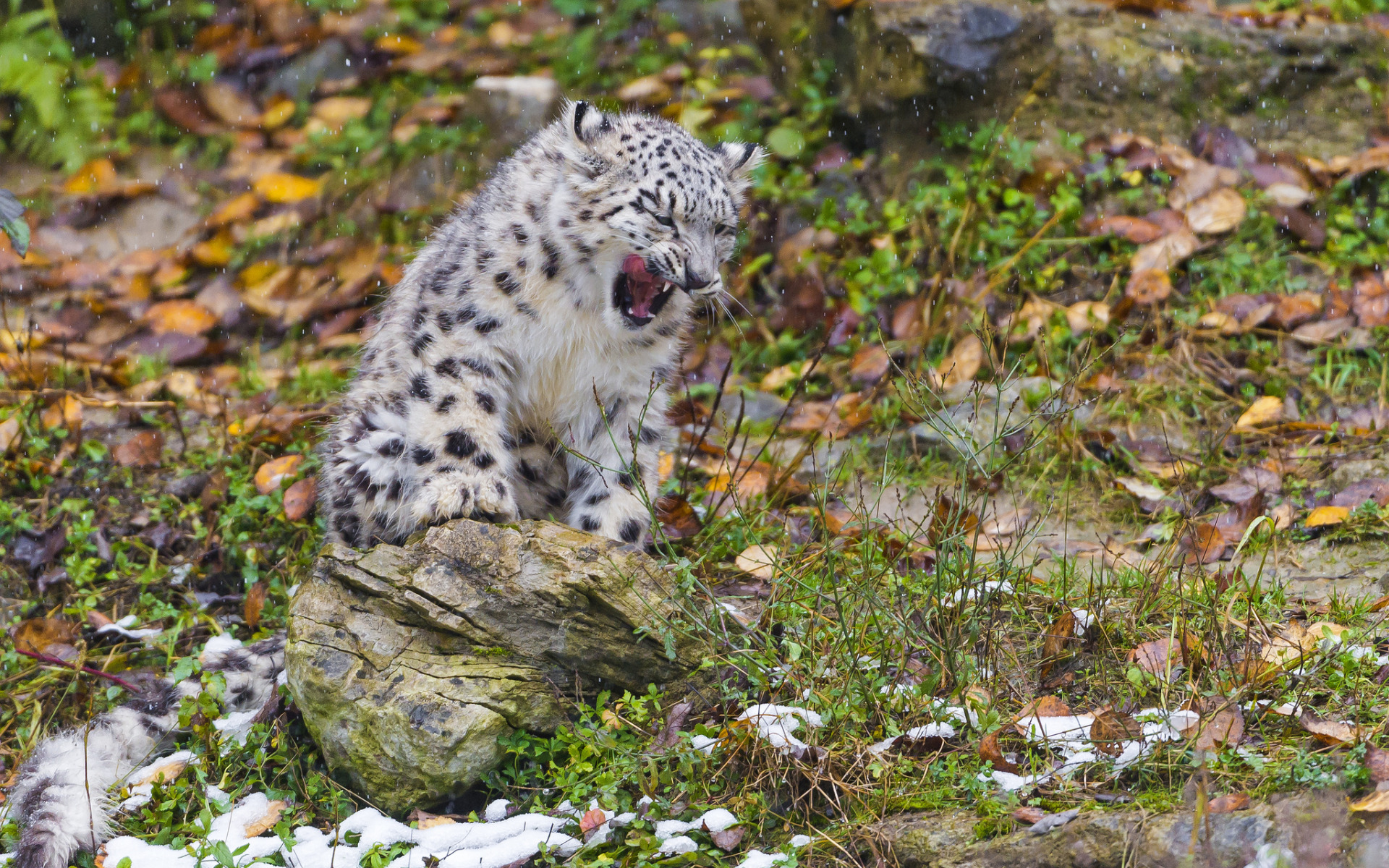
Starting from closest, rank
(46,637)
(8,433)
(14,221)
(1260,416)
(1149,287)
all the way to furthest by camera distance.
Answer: (14,221) → (46,637) → (1260,416) → (8,433) → (1149,287)

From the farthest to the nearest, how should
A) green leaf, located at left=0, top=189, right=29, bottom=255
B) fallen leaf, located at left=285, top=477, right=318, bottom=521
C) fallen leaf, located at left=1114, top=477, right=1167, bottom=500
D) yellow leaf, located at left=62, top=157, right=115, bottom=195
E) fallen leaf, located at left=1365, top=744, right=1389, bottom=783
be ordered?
yellow leaf, located at left=62, top=157, right=115, bottom=195
fallen leaf, located at left=285, top=477, right=318, bottom=521
fallen leaf, located at left=1114, top=477, right=1167, bottom=500
green leaf, located at left=0, top=189, right=29, bottom=255
fallen leaf, located at left=1365, top=744, right=1389, bottom=783

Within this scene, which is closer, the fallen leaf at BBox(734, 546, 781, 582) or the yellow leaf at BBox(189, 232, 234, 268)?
the fallen leaf at BBox(734, 546, 781, 582)

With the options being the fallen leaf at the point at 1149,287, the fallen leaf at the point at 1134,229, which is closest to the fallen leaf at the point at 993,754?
the fallen leaf at the point at 1149,287

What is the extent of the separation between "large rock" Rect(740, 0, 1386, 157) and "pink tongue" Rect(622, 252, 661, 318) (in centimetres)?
398

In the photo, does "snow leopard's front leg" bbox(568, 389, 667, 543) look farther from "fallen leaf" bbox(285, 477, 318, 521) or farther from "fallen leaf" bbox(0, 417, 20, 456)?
"fallen leaf" bbox(0, 417, 20, 456)

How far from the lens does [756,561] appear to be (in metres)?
4.52

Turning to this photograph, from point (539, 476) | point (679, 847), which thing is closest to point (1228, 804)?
point (679, 847)

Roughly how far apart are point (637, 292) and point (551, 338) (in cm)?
34

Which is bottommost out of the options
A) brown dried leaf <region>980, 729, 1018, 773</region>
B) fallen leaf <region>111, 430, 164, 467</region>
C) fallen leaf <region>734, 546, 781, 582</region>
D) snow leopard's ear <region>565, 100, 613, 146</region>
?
fallen leaf <region>111, 430, 164, 467</region>

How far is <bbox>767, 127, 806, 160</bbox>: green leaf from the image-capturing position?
316 inches

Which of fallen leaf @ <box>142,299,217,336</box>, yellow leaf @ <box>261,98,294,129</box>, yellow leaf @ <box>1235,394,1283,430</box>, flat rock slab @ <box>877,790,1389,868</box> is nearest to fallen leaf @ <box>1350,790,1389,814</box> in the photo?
flat rock slab @ <box>877,790,1389,868</box>

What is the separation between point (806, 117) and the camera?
8242 mm

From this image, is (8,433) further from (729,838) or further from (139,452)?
(729,838)

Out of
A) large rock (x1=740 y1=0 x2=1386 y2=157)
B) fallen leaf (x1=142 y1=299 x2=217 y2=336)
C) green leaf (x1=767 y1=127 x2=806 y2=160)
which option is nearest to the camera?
large rock (x1=740 y1=0 x2=1386 y2=157)
